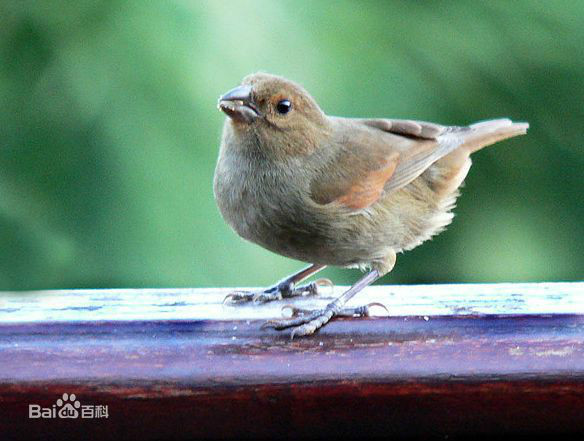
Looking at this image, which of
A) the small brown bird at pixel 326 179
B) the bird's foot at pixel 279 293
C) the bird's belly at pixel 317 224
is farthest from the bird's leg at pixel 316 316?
the bird's belly at pixel 317 224

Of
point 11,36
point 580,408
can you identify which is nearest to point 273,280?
point 11,36

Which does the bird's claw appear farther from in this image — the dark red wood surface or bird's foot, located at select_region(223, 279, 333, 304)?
the dark red wood surface

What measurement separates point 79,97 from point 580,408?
51.1 inches

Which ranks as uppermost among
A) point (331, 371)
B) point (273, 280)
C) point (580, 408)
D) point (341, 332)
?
point (273, 280)

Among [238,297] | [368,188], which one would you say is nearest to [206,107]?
[238,297]

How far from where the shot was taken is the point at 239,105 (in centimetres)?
298

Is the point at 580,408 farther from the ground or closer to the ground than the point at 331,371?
closer to the ground

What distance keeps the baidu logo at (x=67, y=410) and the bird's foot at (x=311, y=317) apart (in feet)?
1.26

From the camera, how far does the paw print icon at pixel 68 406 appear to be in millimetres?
1923

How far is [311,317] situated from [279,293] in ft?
1.94

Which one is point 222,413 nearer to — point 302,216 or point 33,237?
point 33,237

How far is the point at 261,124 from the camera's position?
10.7ft

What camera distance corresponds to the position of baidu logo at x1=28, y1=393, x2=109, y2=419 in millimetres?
1920

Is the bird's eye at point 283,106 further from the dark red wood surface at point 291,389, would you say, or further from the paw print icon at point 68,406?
the paw print icon at point 68,406
